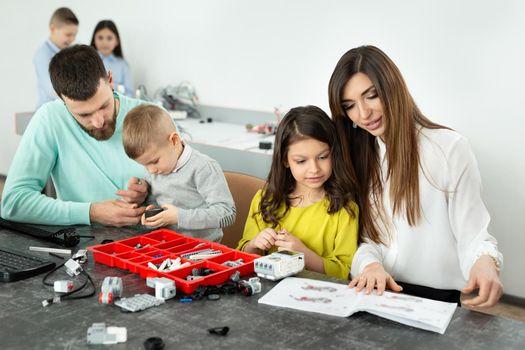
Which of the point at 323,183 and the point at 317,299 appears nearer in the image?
the point at 317,299

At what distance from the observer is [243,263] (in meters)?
1.48

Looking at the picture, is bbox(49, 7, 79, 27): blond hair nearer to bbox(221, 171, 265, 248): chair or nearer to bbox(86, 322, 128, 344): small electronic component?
bbox(221, 171, 265, 248): chair

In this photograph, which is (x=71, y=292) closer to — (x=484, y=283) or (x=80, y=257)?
(x=80, y=257)

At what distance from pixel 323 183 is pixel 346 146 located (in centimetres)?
13

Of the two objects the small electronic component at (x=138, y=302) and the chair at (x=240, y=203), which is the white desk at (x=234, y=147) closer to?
the chair at (x=240, y=203)

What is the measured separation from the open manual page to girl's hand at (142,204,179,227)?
47cm

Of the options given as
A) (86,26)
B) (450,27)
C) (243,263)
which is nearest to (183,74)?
(86,26)

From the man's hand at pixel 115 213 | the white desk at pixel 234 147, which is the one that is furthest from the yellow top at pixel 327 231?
the white desk at pixel 234 147

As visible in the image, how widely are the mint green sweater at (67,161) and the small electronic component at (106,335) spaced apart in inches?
37.4

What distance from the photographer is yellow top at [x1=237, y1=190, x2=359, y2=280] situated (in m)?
1.69

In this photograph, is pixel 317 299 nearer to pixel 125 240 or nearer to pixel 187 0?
pixel 125 240

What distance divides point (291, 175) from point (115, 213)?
55 cm

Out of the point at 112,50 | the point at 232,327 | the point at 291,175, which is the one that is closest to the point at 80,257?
the point at 232,327

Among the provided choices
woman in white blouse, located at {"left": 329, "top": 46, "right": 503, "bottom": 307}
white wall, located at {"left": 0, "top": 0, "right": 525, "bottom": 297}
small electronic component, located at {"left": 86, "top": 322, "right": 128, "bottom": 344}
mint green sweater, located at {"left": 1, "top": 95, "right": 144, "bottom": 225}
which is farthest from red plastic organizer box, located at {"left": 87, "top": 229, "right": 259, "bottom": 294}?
white wall, located at {"left": 0, "top": 0, "right": 525, "bottom": 297}
